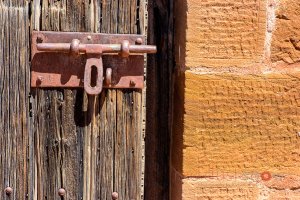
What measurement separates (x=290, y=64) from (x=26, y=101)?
2.04 ft

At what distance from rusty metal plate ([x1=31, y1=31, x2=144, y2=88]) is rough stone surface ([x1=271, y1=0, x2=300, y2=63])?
12.5 inches

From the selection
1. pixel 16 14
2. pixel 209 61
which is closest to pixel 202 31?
pixel 209 61

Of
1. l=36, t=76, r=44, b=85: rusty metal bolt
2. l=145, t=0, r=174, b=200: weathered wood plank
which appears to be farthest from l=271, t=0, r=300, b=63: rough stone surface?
l=36, t=76, r=44, b=85: rusty metal bolt

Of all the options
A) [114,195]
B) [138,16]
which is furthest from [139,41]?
[114,195]

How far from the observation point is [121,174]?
1.40 meters

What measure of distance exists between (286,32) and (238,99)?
0.64ft

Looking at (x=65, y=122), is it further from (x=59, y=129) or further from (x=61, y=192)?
(x=61, y=192)

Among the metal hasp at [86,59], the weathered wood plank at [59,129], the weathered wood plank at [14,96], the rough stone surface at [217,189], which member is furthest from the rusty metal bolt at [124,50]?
the rough stone surface at [217,189]

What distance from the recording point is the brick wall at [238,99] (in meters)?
1.32

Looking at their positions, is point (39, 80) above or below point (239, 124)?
above

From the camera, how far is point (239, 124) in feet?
4.44

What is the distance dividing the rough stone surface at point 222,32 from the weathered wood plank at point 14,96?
368 millimetres

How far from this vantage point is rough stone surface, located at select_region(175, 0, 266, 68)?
1309mm

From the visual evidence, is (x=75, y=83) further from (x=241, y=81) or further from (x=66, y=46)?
(x=241, y=81)
